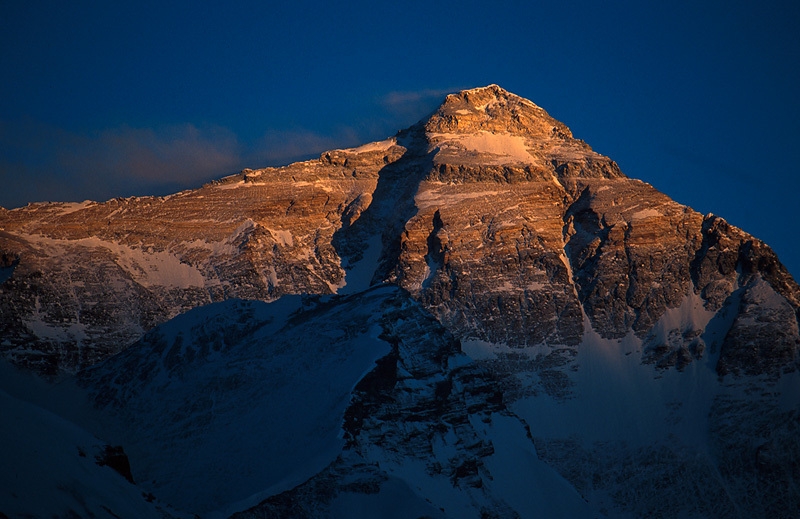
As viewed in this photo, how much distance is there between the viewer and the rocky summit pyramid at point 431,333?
301 ft

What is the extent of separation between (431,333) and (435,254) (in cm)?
4555

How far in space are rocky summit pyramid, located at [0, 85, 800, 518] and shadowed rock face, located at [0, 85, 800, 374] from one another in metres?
0.33

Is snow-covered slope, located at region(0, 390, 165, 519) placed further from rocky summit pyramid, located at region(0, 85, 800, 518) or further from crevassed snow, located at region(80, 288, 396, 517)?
crevassed snow, located at region(80, 288, 396, 517)

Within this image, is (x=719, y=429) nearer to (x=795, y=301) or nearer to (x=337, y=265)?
(x=795, y=301)

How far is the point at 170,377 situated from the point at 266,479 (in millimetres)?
26619

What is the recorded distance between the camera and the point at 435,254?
495ft

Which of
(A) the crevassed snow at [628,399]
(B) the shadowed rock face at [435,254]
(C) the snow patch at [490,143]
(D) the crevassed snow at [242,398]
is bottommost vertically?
(D) the crevassed snow at [242,398]

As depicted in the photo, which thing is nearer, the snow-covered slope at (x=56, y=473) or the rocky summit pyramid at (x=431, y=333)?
the snow-covered slope at (x=56, y=473)

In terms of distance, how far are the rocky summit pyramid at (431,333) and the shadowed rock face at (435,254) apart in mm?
328

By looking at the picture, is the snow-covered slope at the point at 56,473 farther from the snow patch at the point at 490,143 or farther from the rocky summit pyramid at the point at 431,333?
the snow patch at the point at 490,143

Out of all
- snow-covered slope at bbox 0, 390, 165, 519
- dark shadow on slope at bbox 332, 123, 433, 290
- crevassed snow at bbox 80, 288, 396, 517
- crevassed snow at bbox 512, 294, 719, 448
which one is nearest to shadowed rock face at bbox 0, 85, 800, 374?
dark shadow on slope at bbox 332, 123, 433, 290

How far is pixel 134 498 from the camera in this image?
61.1 meters

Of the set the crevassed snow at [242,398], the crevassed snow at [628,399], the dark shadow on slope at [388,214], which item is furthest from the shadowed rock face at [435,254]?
the crevassed snow at [242,398]

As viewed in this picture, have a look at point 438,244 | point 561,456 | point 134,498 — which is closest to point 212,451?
point 134,498
